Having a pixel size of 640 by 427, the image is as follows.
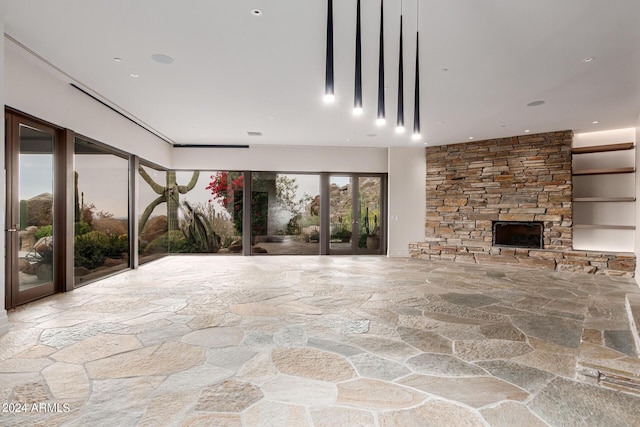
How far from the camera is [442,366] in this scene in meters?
2.59

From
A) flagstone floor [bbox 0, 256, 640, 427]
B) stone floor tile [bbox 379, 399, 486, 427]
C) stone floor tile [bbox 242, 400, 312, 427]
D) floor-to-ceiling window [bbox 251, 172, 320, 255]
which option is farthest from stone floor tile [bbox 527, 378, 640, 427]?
floor-to-ceiling window [bbox 251, 172, 320, 255]

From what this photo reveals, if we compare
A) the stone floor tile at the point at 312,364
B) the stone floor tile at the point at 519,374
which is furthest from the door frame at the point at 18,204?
the stone floor tile at the point at 519,374

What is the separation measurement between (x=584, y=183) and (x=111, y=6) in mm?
8945

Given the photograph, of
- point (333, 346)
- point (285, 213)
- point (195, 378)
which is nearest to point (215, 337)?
point (195, 378)

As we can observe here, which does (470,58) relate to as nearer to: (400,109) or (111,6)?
(400,109)

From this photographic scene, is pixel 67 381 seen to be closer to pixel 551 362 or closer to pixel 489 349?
pixel 489 349

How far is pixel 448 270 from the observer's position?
6961mm

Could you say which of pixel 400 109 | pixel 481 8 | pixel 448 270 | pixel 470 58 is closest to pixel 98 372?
pixel 400 109

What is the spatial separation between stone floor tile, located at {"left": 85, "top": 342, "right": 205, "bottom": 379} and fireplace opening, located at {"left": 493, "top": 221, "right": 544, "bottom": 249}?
736cm

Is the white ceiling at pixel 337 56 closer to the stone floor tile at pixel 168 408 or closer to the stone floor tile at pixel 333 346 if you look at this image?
the stone floor tile at pixel 333 346

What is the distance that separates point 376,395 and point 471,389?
A: 0.66 metres

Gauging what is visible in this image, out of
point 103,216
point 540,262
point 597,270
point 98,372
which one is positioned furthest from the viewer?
point 540,262

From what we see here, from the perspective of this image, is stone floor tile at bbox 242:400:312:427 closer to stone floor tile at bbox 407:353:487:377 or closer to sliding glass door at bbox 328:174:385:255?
stone floor tile at bbox 407:353:487:377

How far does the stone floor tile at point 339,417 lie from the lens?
74.0 inches
